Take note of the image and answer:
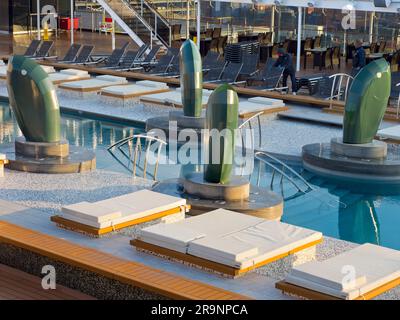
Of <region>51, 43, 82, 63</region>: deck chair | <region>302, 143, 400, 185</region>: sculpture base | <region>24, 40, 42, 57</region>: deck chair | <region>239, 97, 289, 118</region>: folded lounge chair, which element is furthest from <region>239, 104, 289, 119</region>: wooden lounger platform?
Result: <region>24, 40, 42, 57</region>: deck chair

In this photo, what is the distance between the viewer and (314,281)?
6.57 metres

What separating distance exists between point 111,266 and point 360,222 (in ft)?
12.5

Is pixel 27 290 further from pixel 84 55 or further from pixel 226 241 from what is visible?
pixel 84 55

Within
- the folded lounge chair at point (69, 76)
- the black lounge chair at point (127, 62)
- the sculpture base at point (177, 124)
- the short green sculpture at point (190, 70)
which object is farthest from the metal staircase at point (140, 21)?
the short green sculpture at point (190, 70)

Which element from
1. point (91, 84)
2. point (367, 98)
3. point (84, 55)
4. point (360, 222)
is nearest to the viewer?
point (360, 222)

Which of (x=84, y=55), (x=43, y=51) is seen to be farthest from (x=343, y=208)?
(x=43, y=51)

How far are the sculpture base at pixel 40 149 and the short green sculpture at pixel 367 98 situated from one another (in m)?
3.59

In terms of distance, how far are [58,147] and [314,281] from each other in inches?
187

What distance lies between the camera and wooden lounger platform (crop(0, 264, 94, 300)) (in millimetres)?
7109

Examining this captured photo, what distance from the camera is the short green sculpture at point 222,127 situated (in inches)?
362

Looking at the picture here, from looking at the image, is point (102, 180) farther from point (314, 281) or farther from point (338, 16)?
point (338, 16)

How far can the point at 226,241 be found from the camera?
7.29 m
